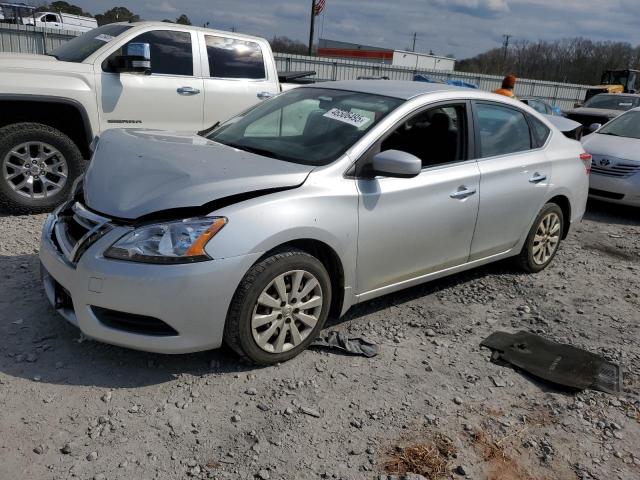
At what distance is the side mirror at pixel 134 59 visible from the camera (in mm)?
5793

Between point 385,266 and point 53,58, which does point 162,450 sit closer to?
point 385,266

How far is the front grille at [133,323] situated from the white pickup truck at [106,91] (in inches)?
123

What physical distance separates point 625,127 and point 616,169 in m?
1.50

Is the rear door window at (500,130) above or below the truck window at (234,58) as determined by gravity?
below

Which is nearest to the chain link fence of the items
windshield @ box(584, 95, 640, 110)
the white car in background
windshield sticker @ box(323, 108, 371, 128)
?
windshield @ box(584, 95, 640, 110)

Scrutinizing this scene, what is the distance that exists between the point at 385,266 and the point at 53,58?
443cm

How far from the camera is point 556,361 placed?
3748mm

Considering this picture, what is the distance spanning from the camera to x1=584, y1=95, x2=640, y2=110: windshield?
14922mm

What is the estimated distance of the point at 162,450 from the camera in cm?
264

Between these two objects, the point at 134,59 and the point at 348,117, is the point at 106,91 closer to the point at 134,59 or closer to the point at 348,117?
the point at 134,59

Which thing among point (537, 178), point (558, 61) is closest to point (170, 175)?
point (537, 178)

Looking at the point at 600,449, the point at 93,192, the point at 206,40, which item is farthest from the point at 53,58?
the point at 600,449

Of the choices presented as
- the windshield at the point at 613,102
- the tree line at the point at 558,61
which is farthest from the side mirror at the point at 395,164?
the tree line at the point at 558,61

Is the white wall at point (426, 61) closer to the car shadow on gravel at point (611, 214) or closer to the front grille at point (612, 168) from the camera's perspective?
the car shadow on gravel at point (611, 214)
